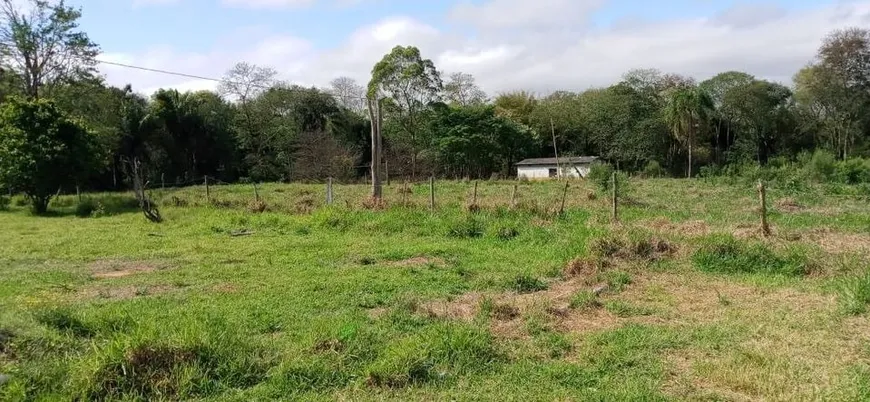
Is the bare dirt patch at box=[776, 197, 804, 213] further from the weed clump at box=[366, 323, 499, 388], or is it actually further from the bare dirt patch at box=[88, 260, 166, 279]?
the bare dirt patch at box=[88, 260, 166, 279]

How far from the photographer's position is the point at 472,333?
219 inches

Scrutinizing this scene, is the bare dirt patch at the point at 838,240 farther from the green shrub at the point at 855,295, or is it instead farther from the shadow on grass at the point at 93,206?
the shadow on grass at the point at 93,206

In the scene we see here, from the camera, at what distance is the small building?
42.2 meters

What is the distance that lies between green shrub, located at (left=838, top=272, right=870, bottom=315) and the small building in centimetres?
3401

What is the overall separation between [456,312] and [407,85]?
29932 millimetres

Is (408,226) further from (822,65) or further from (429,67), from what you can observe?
(822,65)

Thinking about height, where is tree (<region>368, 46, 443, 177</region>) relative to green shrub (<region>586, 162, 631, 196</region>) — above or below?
above

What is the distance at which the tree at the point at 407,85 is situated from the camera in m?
34.1

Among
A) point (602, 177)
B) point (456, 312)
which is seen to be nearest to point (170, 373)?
point (456, 312)

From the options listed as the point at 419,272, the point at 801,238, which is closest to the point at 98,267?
the point at 419,272

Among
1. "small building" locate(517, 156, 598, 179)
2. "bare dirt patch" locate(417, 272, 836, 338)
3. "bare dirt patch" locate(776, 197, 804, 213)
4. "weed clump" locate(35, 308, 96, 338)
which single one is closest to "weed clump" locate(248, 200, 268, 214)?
"bare dirt patch" locate(417, 272, 836, 338)

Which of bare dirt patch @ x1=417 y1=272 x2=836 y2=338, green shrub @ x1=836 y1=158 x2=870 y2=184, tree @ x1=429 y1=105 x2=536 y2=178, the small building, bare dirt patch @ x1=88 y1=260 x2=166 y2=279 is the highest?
tree @ x1=429 y1=105 x2=536 y2=178

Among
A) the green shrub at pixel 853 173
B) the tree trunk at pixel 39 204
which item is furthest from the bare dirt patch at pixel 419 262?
the green shrub at pixel 853 173

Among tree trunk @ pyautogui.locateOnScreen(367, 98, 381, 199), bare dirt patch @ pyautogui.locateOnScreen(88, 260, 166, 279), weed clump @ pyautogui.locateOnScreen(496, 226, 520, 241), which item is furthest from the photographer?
tree trunk @ pyautogui.locateOnScreen(367, 98, 381, 199)
